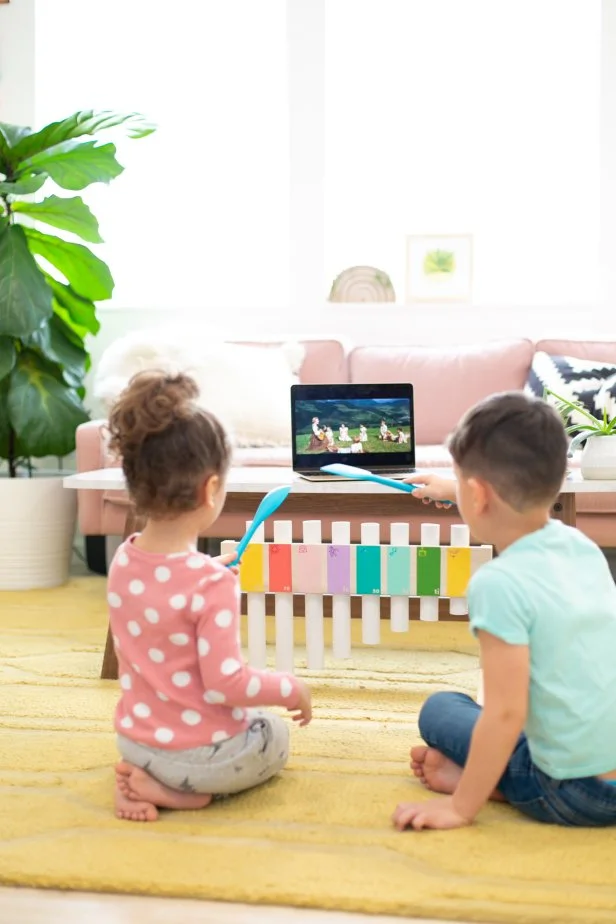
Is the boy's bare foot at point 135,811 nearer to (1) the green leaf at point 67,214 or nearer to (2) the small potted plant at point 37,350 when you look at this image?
(2) the small potted plant at point 37,350

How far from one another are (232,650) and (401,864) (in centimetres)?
35

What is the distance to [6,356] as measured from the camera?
3432 millimetres

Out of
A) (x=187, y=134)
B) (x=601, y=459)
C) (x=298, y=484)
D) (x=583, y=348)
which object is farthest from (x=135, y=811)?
(x=187, y=134)

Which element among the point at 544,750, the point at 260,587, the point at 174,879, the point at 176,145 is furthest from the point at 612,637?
the point at 176,145

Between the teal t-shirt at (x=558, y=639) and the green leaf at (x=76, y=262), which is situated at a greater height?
the green leaf at (x=76, y=262)

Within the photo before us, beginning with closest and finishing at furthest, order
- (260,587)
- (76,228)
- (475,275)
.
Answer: (260,587) → (76,228) → (475,275)

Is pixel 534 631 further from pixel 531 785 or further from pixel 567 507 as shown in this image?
pixel 567 507

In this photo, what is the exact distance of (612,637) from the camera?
1.42 meters

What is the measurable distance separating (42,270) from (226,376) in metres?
0.69

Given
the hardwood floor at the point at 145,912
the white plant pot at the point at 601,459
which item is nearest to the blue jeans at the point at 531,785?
the hardwood floor at the point at 145,912

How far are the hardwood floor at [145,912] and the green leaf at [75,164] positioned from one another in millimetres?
2597

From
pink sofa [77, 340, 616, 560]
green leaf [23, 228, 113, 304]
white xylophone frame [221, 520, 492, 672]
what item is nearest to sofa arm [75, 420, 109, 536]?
pink sofa [77, 340, 616, 560]

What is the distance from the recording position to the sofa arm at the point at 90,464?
3238mm

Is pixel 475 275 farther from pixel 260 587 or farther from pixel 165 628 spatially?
pixel 165 628
